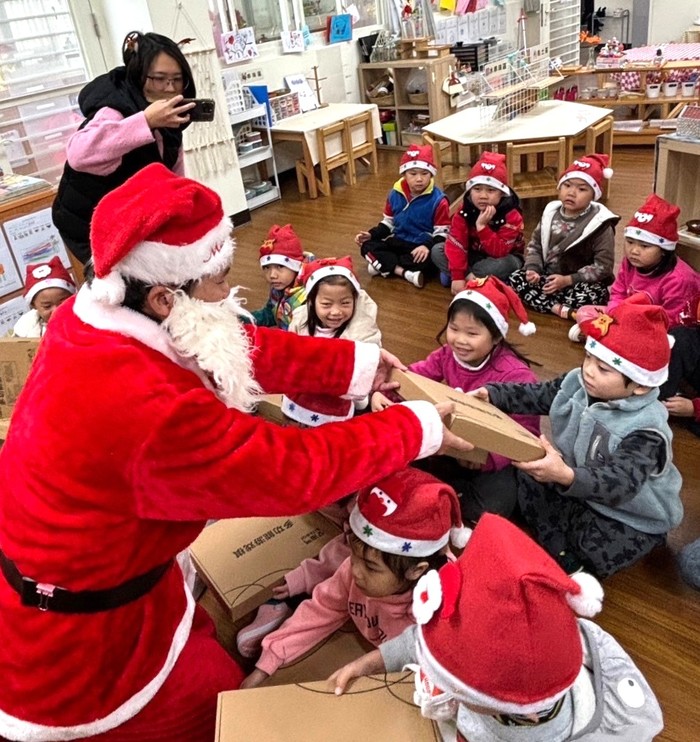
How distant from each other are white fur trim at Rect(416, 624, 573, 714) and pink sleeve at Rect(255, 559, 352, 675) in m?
0.56

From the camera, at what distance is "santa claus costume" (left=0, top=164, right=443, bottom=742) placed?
3.19ft

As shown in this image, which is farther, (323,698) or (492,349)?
(492,349)

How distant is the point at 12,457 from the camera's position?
1066mm

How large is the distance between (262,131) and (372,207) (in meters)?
1.09

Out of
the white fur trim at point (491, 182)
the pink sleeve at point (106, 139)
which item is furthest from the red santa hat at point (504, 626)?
the white fur trim at point (491, 182)

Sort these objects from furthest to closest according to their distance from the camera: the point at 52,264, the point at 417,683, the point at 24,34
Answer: the point at 24,34 < the point at 52,264 < the point at 417,683

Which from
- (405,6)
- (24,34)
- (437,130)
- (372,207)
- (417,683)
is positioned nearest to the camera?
(417,683)

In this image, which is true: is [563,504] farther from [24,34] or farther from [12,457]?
[24,34]

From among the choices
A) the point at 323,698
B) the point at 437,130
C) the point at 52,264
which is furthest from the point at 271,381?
the point at 437,130

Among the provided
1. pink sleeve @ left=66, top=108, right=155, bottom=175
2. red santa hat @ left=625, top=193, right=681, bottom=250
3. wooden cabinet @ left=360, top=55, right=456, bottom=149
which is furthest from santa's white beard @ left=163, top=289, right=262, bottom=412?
wooden cabinet @ left=360, top=55, right=456, bottom=149

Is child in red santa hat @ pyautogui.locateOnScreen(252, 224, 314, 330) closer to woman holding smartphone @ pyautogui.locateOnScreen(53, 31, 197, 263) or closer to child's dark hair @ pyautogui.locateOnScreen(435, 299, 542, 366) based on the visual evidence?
woman holding smartphone @ pyautogui.locateOnScreen(53, 31, 197, 263)

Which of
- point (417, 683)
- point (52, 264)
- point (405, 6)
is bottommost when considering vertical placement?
point (417, 683)

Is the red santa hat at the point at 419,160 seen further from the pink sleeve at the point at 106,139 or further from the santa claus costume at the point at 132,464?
the santa claus costume at the point at 132,464

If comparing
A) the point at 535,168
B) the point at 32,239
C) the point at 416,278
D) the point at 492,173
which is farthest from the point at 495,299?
the point at 535,168
